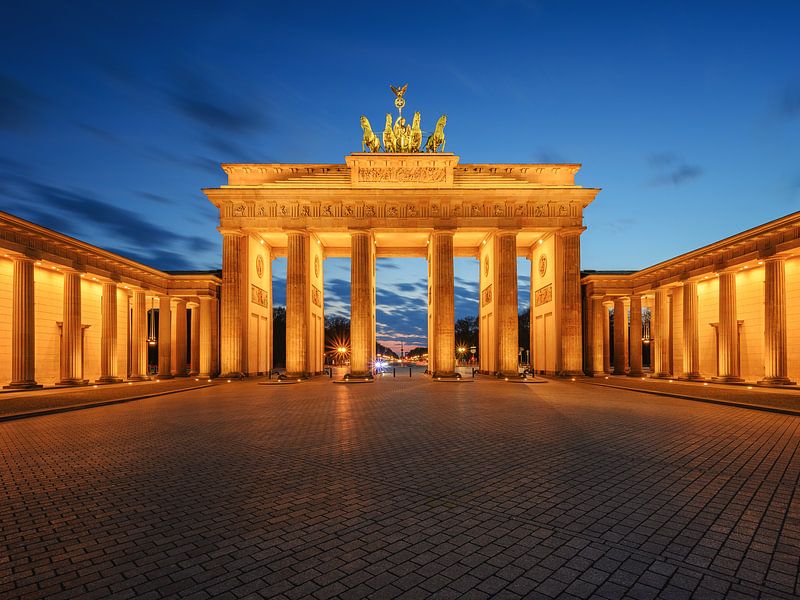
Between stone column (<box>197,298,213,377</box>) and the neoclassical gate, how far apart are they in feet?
11.5

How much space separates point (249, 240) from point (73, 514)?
3349 centimetres

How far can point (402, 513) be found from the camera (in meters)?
5.65

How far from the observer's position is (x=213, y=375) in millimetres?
37156

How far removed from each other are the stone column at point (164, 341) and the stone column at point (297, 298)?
12388mm

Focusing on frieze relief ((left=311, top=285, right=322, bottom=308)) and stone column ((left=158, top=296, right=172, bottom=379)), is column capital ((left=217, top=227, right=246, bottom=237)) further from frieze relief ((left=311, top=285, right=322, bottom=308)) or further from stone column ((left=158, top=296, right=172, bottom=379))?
stone column ((left=158, top=296, right=172, bottom=379))

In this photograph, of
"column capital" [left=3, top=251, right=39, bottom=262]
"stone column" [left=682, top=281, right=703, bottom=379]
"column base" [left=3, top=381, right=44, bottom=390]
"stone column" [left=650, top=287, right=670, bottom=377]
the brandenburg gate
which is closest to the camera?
"column capital" [left=3, top=251, right=39, bottom=262]

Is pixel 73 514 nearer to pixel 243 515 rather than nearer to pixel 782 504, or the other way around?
pixel 243 515

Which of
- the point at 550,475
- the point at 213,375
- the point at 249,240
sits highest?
the point at 249,240

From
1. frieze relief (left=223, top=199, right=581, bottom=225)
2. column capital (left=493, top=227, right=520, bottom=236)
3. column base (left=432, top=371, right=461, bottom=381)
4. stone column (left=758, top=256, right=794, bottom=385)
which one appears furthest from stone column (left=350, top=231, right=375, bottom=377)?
stone column (left=758, top=256, right=794, bottom=385)

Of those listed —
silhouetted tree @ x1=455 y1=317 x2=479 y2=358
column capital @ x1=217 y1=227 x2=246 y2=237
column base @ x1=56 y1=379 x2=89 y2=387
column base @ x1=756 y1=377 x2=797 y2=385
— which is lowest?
silhouetted tree @ x1=455 y1=317 x2=479 y2=358

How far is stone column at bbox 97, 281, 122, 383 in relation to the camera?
106 ft

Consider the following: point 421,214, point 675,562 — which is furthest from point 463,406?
Result: point 421,214

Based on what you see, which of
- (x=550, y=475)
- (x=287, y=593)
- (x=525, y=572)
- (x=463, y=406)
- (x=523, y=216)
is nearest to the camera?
(x=287, y=593)

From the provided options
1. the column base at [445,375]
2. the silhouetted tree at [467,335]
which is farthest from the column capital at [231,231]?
the silhouetted tree at [467,335]
